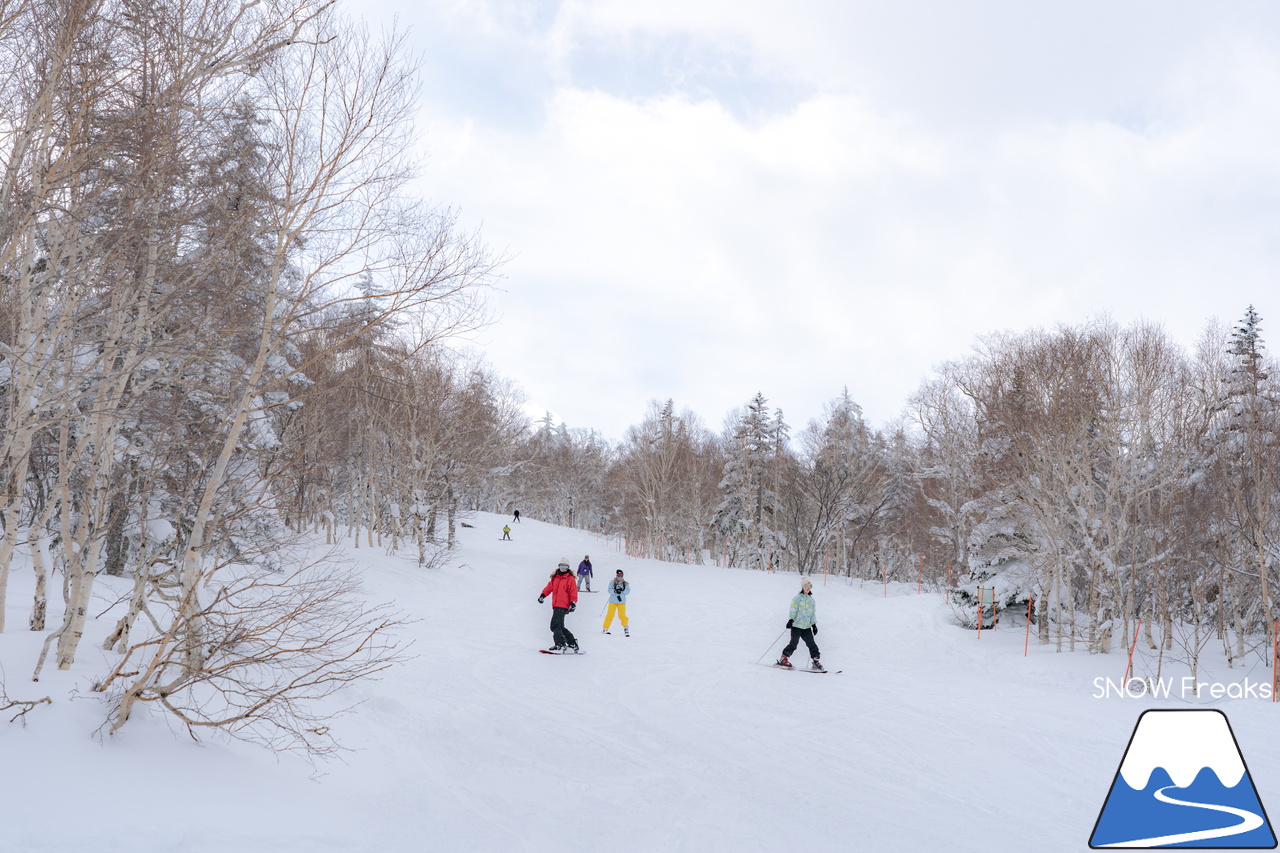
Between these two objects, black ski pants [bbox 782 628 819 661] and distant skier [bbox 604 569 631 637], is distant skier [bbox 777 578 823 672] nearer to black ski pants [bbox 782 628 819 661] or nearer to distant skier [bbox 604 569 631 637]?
black ski pants [bbox 782 628 819 661]

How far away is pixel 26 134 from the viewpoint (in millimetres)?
5785

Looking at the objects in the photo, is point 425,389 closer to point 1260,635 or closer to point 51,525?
point 51,525

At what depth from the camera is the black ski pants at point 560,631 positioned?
42.7 ft

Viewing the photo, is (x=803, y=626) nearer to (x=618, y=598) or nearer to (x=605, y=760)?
(x=618, y=598)

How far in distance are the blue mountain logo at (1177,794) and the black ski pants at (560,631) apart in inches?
359

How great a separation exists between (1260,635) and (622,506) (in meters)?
39.3

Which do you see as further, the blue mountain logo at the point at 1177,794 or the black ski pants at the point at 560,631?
the black ski pants at the point at 560,631

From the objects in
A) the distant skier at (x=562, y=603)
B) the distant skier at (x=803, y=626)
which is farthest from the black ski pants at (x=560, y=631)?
the distant skier at (x=803, y=626)

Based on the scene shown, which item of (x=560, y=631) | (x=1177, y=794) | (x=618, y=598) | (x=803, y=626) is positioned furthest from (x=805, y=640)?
(x=1177, y=794)

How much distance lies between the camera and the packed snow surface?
485 centimetres

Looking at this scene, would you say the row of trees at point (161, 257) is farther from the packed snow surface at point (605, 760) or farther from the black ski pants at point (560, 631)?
the black ski pants at point (560, 631)

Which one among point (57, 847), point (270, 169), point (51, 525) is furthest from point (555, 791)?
point (51, 525)

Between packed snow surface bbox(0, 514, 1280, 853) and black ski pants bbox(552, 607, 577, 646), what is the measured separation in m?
0.45

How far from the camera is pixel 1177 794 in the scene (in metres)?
4.84
